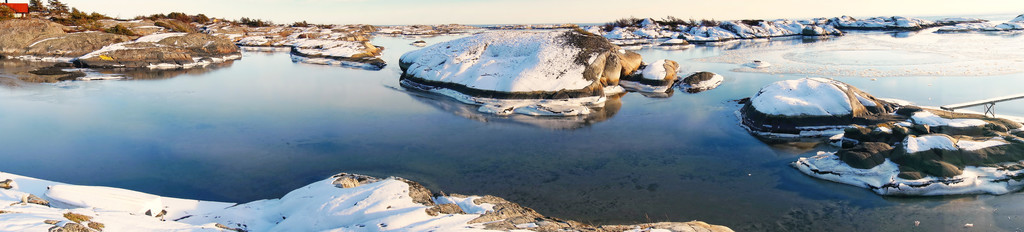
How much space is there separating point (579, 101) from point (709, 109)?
4.53 meters

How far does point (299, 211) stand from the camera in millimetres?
7133

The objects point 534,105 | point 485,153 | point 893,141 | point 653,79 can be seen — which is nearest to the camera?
point 893,141

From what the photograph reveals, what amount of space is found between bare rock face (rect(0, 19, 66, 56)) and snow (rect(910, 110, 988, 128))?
47.6 meters

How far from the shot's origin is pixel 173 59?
32.2 metres

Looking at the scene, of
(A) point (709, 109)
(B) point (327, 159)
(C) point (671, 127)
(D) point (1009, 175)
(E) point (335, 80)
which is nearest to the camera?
(D) point (1009, 175)

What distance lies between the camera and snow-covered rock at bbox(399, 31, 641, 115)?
18.4 metres

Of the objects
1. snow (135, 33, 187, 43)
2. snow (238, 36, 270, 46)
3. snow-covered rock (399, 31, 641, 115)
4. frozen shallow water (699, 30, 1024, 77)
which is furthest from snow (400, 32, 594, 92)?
snow (238, 36, 270, 46)

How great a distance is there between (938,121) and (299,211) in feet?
45.7

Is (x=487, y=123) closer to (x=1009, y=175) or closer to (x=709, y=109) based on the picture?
(x=709, y=109)

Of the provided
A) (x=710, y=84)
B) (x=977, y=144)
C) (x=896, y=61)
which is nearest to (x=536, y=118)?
(x=710, y=84)

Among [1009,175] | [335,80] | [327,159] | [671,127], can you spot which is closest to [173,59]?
[335,80]

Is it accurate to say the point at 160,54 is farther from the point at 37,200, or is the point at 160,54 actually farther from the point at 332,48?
the point at 37,200

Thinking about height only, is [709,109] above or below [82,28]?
below

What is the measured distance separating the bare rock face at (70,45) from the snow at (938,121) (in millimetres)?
43169
